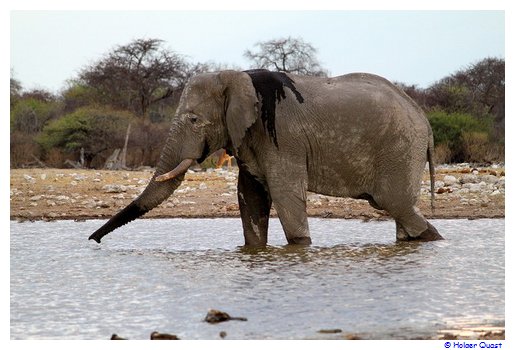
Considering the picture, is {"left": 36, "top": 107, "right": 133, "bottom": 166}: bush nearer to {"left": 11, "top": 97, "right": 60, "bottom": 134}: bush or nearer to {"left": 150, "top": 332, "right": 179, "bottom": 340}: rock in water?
{"left": 11, "top": 97, "right": 60, "bottom": 134}: bush

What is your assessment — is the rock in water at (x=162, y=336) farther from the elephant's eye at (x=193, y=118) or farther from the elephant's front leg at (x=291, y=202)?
the elephant's eye at (x=193, y=118)

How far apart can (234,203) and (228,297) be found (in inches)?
329

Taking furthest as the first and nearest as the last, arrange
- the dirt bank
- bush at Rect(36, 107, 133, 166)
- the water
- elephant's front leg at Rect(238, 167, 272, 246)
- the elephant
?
bush at Rect(36, 107, 133, 166) < the dirt bank < elephant's front leg at Rect(238, 167, 272, 246) < the elephant < the water

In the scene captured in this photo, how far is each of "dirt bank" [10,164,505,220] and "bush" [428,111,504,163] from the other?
9.44 meters

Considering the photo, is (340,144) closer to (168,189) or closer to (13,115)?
(168,189)

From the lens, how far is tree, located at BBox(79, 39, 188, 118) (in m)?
40.3

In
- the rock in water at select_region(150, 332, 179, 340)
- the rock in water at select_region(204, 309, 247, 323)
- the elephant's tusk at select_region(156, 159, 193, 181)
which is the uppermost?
the elephant's tusk at select_region(156, 159, 193, 181)

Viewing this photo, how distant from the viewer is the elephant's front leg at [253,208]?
35.9 ft

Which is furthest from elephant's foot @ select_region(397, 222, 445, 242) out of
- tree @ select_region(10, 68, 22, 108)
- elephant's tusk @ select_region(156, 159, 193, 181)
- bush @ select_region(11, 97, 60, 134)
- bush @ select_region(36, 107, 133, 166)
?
tree @ select_region(10, 68, 22, 108)

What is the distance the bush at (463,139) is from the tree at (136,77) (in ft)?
38.2

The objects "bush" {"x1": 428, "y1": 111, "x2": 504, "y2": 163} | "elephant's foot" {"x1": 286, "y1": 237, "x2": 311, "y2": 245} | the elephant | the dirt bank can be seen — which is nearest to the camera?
the elephant

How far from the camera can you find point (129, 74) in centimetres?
4053

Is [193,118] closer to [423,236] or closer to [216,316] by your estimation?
[423,236]

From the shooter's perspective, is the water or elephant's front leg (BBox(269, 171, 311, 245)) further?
elephant's front leg (BBox(269, 171, 311, 245))
